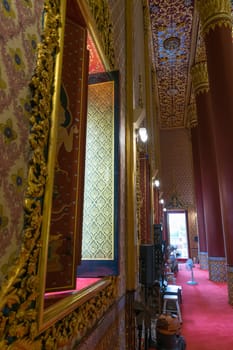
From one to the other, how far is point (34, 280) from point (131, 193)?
1.80m

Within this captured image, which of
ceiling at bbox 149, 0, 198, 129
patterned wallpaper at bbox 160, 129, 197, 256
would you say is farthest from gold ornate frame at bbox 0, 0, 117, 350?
patterned wallpaper at bbox 160, 129, 197, 256

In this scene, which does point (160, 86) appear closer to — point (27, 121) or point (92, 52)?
point (92, 52)

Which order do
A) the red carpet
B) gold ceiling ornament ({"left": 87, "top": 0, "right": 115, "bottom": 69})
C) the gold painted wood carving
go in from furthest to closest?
the red carpet, gold ceiling ornament ({"left": 87, "top": 0, "right": 115, "bottom": 69}), the gold painted wood carving

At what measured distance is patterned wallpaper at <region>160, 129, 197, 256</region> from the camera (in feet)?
52.7

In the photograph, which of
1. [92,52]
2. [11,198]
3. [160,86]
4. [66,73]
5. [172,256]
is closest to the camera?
[11,198]

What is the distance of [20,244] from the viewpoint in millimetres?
771

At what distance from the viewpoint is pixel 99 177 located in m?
2.16

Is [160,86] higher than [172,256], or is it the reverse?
[160,86]

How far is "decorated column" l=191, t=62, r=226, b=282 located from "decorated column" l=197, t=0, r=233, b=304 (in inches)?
120

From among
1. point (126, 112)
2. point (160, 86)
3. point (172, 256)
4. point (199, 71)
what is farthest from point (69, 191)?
point (160, 86)

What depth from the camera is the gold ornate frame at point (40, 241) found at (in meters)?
0.70

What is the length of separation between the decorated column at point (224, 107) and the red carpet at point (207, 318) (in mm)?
660

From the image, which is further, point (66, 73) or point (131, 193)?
point (131, 193)

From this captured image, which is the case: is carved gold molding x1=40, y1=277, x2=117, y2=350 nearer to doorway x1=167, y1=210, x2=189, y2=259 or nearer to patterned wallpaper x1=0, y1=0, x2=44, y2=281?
patterned wallpaper x1=0, y1=0, x2=44, y2=281
